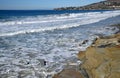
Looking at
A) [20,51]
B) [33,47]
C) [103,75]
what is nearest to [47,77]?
[103,75]

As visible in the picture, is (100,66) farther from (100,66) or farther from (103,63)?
(103,63)

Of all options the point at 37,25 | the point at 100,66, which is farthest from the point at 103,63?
the point at 37,25

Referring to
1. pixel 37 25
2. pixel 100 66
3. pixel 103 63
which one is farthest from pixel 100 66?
pixel 37 25

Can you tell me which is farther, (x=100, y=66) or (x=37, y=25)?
(x=37, y=25)

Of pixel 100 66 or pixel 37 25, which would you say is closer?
pixel 100 66

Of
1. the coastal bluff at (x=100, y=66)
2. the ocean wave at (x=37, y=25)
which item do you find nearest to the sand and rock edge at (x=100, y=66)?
the coastal bluff at (x=100, y=66)

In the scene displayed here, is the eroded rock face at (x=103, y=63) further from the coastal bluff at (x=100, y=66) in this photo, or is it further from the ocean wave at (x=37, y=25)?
the ocean wave at (x=37, y=25)

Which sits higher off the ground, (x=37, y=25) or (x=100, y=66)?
(x=100, y=66)

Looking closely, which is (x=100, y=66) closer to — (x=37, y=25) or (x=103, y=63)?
(x=103, y=63)

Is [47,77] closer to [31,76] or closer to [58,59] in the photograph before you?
[31,76]

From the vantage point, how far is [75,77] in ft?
19.3

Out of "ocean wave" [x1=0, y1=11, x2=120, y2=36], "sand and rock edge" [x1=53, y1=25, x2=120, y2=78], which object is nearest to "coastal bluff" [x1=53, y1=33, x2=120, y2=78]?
"sand and rock edge" [x1=53, y1=25, x2=120, y2=78]

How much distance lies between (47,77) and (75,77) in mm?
1221

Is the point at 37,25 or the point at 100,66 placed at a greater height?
the point at 100,66
